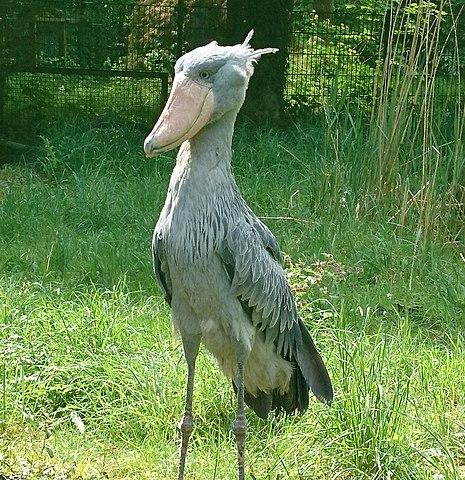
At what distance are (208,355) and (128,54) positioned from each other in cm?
664

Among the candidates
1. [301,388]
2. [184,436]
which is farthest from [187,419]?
[301,388]

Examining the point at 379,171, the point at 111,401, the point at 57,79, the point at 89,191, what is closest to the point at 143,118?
the point at 57,79

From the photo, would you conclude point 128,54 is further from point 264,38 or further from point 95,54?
point 264,38

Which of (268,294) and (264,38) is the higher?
(264,38)

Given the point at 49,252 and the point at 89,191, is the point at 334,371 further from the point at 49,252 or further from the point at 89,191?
the point at 89,191

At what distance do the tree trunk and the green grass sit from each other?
110 inches

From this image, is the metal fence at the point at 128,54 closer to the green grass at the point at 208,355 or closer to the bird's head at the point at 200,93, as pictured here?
the green grass at the point at 208,355

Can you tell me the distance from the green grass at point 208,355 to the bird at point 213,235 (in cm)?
43

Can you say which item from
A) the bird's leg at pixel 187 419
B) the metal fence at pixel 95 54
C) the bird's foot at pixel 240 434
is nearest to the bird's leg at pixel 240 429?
the bird's foot at pixel 240 434

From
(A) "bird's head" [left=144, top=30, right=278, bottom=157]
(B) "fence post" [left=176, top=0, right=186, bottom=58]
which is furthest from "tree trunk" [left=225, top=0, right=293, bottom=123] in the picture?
(A) "bird's head" [left=144, top=30, right=278, bottom=157]

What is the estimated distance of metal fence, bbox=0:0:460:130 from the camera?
983cm

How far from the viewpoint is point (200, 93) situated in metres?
2.82

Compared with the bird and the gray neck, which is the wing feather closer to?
the bird

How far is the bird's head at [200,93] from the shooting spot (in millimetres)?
2807
